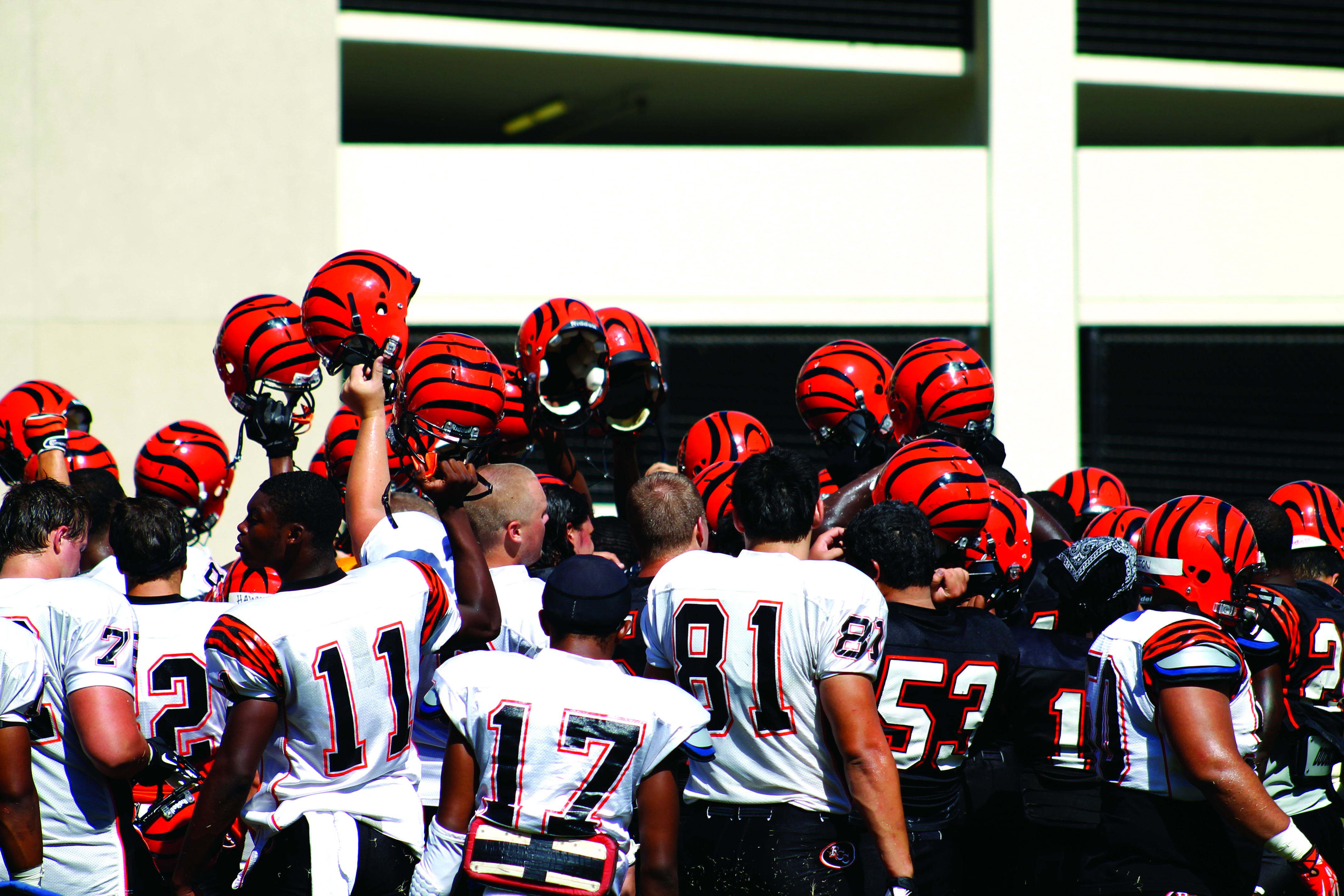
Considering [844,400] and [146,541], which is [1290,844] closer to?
[844,400]

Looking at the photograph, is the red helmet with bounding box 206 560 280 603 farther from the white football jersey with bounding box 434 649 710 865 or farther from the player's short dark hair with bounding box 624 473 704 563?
the white football jersey with bounding box 434 649 710 865

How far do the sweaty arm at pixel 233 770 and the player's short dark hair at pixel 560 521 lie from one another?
1.88 m

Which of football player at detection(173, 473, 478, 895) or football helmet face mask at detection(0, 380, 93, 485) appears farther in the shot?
football helmet face mask at detection(0, 380, 93, 485)

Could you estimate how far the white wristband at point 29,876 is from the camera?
341 cm

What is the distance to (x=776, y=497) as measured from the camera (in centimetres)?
373

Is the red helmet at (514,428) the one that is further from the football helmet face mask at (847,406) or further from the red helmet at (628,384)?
the football helmet face mask at (847,406)

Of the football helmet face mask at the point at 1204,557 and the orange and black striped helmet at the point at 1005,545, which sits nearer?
the football helmet face mask at the point at 1204,557

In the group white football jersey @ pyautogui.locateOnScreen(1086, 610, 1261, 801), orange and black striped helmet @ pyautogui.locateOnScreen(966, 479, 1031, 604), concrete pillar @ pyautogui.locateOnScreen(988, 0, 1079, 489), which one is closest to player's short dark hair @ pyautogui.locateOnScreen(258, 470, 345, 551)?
orange and black striped helmet @ pyautogui.locateOnScreen(966, 479, 1031, 604)

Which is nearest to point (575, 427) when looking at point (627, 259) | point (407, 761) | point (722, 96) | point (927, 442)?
point (927, 442)

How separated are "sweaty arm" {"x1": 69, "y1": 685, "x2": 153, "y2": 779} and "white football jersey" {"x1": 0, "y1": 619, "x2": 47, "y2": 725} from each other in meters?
0.14

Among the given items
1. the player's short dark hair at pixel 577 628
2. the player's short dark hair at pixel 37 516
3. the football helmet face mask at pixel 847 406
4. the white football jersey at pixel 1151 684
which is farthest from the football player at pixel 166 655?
the football helmet face mask at pixel 847 406

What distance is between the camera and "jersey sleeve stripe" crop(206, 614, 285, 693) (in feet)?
10.5

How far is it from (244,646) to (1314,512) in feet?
16.8

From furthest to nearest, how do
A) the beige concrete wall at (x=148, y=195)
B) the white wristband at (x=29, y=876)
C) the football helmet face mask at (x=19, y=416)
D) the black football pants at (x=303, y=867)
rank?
1. the beige concrete wall at (x=148, y=195)
2. the football helmet face mask at (x=19, y=416)
3. the white wristband at (x=29, y=876)
4. the black football pants at (x=303, y=867)
